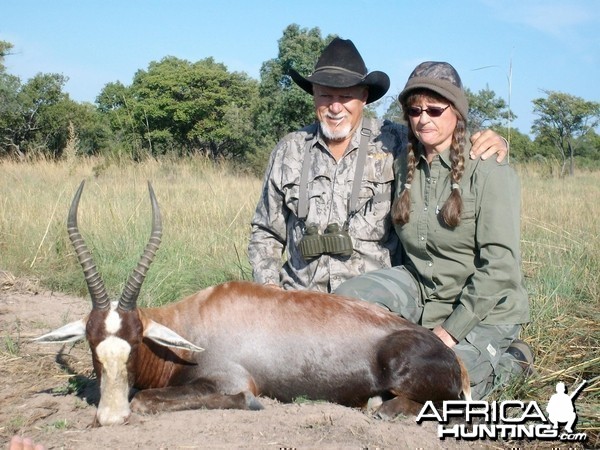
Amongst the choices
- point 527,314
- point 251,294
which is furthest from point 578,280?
point 251,294

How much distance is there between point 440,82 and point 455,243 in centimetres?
113

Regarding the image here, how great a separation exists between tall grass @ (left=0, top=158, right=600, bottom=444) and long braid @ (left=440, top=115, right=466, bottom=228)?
47.4 inches

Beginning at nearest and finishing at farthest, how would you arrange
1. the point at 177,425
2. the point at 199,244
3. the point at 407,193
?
the point at 177,425
the point at 407,193
the point at 199,244

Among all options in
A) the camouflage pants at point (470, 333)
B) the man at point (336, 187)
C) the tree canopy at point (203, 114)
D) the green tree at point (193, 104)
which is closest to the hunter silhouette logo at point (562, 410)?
the camouflage pants at point (470, 333)

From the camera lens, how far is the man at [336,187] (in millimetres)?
5727

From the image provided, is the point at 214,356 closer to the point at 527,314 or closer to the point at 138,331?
the point at 138,331

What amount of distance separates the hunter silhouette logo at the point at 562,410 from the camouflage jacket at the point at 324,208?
71.9 inches

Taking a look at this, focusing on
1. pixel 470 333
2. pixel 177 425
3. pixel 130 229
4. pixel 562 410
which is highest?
pixel 130 229

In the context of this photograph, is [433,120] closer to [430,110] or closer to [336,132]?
[430,110]

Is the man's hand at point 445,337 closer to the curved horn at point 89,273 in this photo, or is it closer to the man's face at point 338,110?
the man's face at point 338,110

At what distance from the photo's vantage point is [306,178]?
19.3 ft

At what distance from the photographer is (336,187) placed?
5.82 metres

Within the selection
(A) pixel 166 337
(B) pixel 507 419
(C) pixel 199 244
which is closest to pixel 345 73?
(A) pixel 166 337

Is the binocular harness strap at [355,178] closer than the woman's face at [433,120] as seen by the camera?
No
